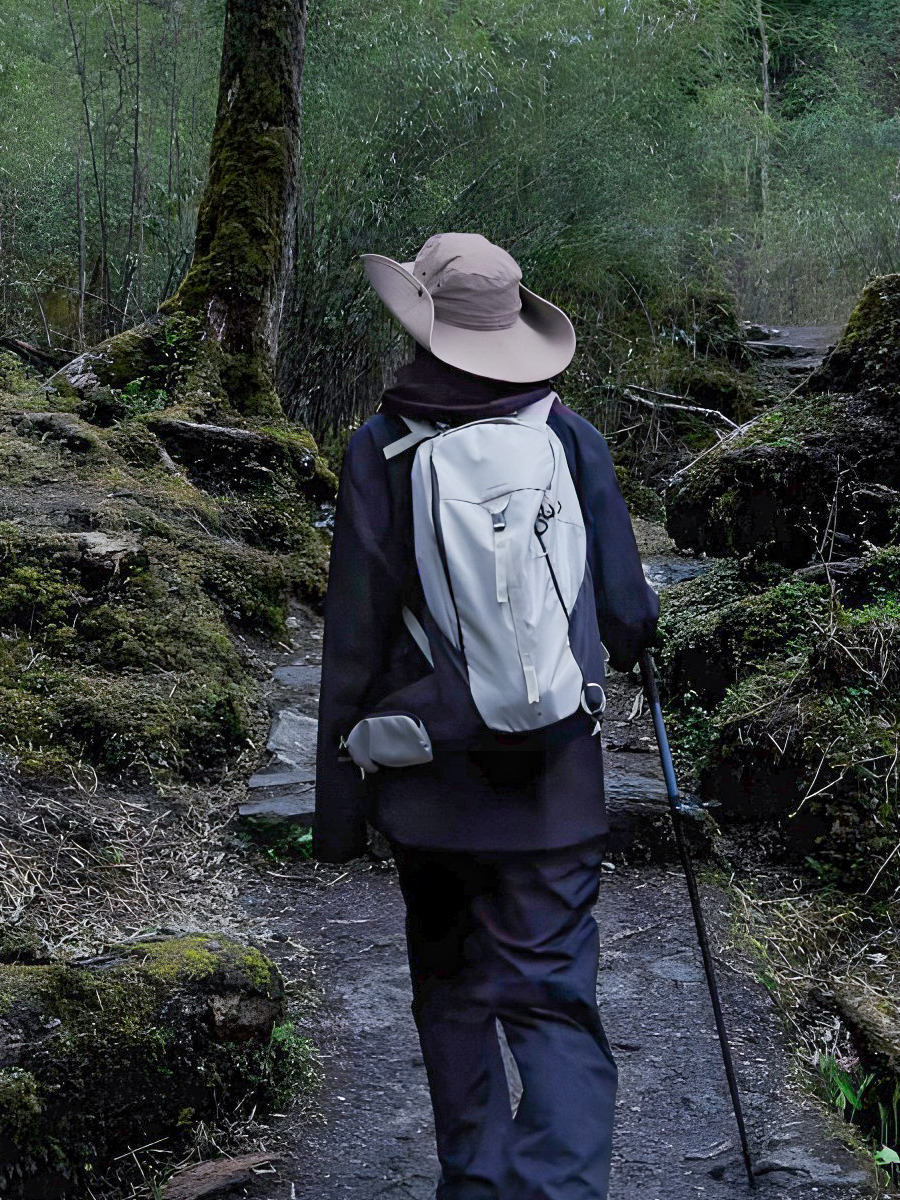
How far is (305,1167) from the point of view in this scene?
2369mm

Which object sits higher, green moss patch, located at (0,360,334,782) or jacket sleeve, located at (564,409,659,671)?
jacket sleeve, located at (564,409,659,671)

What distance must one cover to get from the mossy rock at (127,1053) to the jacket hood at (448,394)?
4.02 ft

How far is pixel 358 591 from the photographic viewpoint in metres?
1.98

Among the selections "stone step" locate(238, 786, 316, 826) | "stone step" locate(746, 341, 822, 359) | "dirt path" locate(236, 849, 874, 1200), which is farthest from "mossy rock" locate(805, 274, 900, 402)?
"stone step" locate(746, 341, 822, 359)

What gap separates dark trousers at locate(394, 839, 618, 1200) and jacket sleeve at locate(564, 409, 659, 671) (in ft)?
1.35

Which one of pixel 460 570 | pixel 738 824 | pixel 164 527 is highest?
pixel 460 570

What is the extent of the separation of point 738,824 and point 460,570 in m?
2.29

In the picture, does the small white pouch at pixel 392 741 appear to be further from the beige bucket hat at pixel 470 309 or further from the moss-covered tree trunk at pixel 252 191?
the moss-covered tree trunk at pixel 252 191

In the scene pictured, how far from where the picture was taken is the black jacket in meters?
1.99

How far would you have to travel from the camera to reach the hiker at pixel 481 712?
183 cm

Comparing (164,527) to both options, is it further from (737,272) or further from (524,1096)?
(737,272)

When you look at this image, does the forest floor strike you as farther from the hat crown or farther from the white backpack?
the hat crown

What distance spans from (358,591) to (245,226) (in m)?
5.84

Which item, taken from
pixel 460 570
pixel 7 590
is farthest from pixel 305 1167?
pixel 7 590
